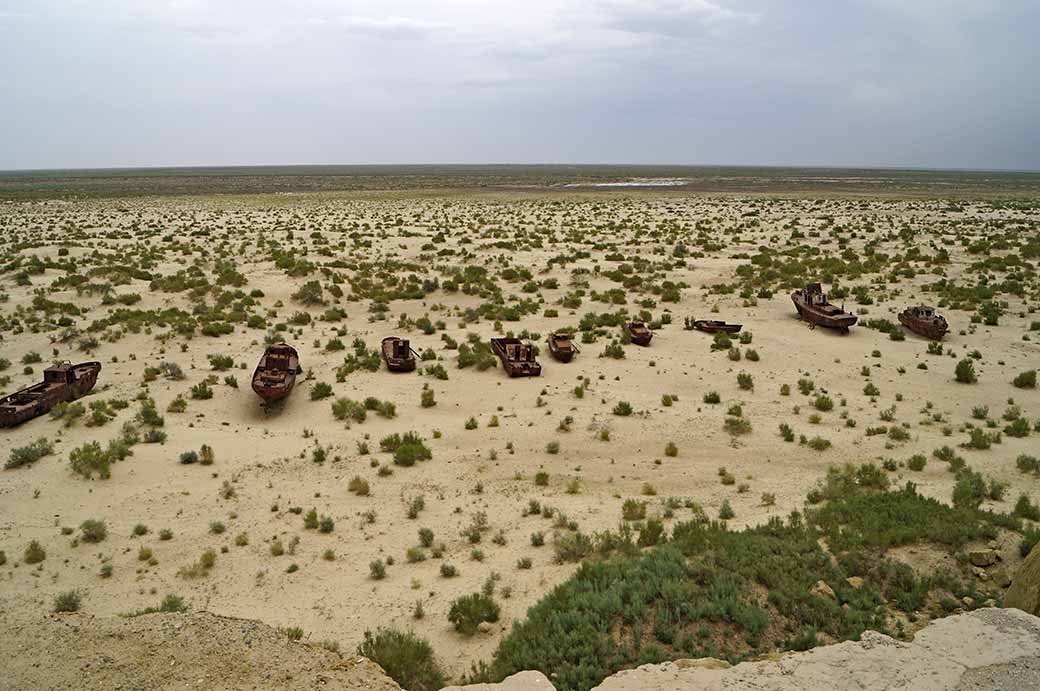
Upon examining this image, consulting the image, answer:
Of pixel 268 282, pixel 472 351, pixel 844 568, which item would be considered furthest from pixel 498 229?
pixel 844 568

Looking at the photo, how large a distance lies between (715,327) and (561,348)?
6025 millimetres

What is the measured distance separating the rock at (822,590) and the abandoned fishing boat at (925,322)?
54.7 feet

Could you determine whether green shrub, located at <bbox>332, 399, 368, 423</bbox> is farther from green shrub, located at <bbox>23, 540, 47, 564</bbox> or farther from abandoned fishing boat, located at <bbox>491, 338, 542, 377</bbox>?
green shrub, located at <bbox>23, 540, 47, 564</bbox>

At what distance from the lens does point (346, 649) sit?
808cm

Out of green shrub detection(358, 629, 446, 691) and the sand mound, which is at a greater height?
the sand mound

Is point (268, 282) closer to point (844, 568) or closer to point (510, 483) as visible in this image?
point (510, 483)

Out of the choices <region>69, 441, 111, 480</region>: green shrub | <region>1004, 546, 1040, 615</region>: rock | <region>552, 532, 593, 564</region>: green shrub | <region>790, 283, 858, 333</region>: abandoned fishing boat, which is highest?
<region>790, 283, 858, 333</region>: abandoned fishing boat

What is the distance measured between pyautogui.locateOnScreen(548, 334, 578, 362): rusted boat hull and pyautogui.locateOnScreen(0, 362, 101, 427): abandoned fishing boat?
500 inches

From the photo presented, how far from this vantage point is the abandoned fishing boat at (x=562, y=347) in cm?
1966

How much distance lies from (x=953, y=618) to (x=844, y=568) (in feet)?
4.38

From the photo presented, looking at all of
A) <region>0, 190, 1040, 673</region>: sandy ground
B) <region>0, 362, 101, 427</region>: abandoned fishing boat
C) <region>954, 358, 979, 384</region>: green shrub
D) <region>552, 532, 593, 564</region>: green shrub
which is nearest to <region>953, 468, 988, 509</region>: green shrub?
<region>0, 190, 1040, 673</region>: sandy ground

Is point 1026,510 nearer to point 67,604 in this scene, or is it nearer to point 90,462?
point 67,604

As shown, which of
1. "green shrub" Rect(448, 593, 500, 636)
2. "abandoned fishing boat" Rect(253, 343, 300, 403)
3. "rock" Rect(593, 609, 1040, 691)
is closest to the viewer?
"rock" Rect(593, 609, 1040, 691)

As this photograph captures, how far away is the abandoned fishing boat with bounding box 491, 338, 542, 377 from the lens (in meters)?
18.3
